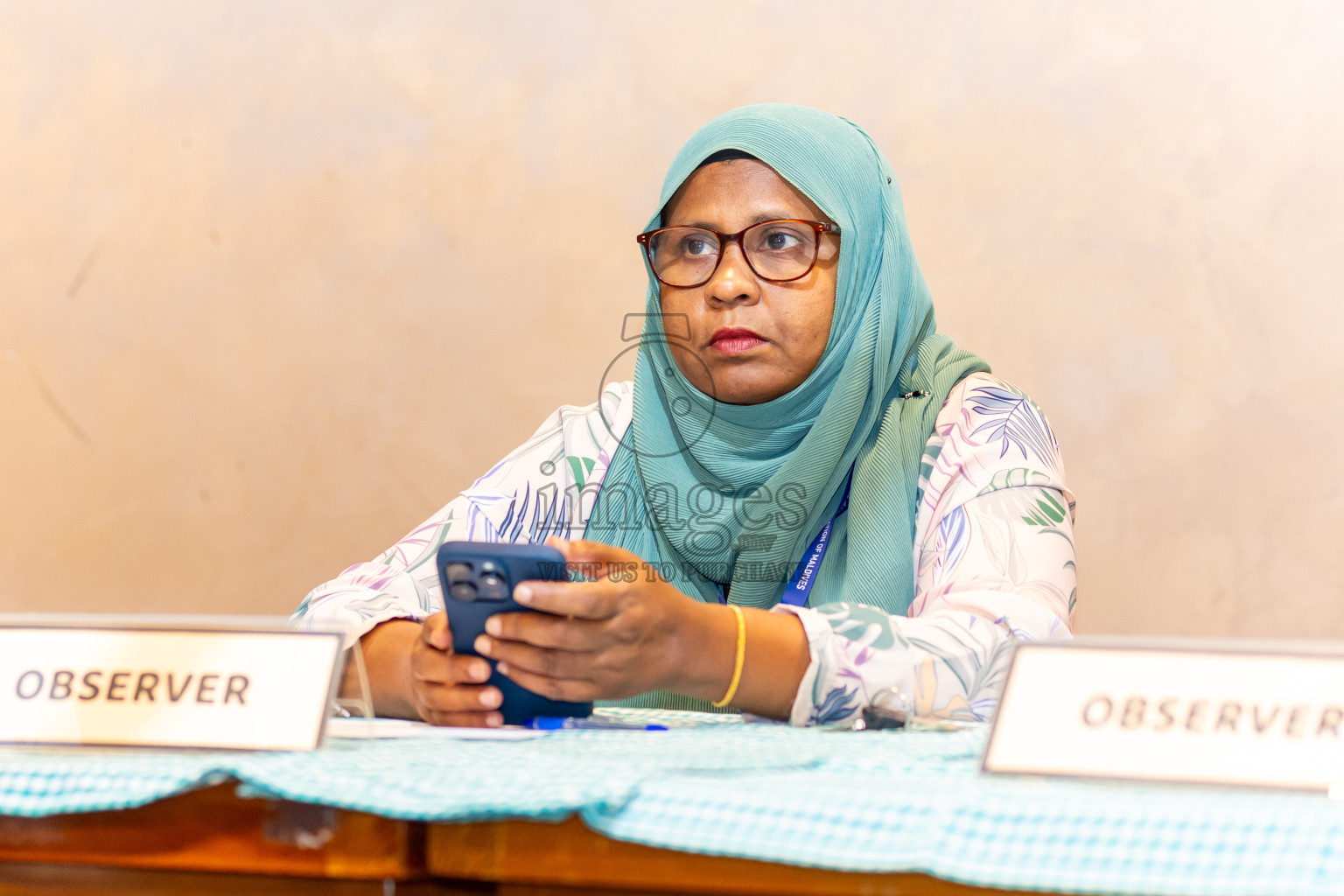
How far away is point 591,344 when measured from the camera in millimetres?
2195

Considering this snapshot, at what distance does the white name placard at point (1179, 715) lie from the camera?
477mm

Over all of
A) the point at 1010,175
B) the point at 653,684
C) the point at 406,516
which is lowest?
the point at 653,684

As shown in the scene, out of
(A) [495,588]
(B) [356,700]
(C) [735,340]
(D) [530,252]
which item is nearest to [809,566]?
(C) [735,340]

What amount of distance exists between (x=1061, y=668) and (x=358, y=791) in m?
0.33

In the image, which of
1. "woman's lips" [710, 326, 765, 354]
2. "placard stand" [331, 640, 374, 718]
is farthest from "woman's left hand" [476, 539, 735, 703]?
"woman's lips" [710, 326, 765, 354]

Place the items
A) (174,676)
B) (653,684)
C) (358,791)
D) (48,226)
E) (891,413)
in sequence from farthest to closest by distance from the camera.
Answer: (48,226) → (891,413) → (653,684) → (174,676) → (358,791)

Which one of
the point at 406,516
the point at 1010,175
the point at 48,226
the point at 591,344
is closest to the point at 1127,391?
the point at 1010,175

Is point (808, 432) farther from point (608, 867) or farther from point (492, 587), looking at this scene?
point (608, 867)

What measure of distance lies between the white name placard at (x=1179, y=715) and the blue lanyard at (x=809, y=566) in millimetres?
750

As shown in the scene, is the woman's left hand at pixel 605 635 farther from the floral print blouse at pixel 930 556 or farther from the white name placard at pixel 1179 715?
the white name placard at pixel 1179 715

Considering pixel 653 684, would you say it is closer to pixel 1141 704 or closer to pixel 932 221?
pixel 1141 704

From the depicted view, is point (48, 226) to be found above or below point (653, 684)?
above

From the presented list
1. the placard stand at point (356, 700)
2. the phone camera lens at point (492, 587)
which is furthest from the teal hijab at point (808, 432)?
the placard stand at point (356, 700)

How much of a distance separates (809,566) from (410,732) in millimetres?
682
